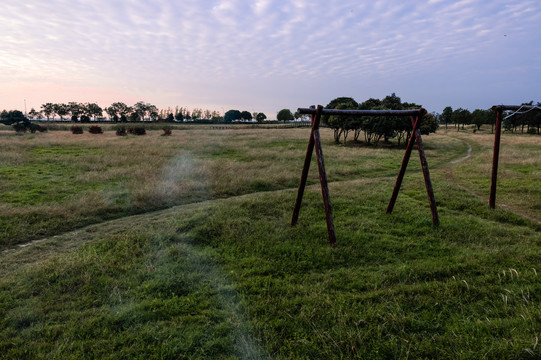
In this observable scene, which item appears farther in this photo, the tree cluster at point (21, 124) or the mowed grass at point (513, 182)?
the tree cluster at point (21, 124)

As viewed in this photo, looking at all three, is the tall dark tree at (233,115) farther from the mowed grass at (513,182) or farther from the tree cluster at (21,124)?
the mowed grass at (513,182)

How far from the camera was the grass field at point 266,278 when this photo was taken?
12.6 feet

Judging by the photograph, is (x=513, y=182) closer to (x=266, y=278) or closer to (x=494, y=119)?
(x=266, y=278)

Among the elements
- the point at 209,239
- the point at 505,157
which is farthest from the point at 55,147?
the point at 505,157

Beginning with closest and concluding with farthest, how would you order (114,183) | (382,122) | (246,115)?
(114,183) < (382,122) < (246,115)

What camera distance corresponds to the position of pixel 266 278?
18.0 ft

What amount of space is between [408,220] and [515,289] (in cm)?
395

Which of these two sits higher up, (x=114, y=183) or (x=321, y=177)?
(x=321, y=177)

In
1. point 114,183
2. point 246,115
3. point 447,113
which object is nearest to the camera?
point 114,183

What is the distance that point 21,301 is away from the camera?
192 inches

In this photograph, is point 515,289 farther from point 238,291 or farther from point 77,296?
point 77,296

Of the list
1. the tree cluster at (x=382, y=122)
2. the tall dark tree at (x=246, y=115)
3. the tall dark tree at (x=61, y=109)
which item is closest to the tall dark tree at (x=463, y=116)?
the tree cluster at (x=382, y=122)

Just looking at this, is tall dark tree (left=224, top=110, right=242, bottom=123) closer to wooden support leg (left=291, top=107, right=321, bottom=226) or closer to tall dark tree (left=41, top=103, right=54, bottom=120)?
tall dark tree (left=41, top=103, right=54, bottom=120)

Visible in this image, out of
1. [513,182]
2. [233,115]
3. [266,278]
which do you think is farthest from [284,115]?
[266,278]
